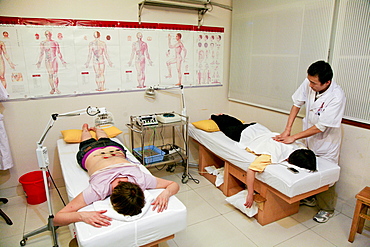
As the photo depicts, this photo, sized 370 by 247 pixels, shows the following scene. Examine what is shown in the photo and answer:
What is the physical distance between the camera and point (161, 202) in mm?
1697

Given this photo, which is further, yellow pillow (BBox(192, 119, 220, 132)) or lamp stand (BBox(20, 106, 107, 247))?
yellow pillow (BBox(192, 119, 220, 132))

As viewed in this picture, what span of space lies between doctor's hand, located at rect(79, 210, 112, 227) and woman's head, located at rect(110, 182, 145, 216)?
8 cm

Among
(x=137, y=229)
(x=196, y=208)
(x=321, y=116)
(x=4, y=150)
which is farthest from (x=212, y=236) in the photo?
(x=4, y=150)

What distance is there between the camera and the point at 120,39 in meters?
3.01

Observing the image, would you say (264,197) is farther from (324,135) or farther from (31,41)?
(31,41)

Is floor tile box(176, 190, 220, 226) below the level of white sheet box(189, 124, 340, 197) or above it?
below

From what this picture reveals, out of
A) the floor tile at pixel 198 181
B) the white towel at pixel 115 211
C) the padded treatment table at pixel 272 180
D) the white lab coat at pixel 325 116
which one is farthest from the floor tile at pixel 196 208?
the white lab coat at pixel 325 116

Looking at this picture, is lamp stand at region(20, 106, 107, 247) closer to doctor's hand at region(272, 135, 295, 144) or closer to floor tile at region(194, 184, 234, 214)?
floor tile at region(194, 184, 234, 214)

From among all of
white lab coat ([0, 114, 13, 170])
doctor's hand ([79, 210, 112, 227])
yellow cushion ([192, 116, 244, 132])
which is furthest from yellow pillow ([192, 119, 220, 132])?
white lab coat ([0, 114, 13, 170])

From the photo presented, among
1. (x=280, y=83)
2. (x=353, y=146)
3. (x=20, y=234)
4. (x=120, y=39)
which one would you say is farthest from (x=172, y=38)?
(x=20, y=234)

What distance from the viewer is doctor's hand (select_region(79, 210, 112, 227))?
152 cm

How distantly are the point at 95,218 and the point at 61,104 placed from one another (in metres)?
1.76

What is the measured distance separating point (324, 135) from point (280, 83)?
84cm

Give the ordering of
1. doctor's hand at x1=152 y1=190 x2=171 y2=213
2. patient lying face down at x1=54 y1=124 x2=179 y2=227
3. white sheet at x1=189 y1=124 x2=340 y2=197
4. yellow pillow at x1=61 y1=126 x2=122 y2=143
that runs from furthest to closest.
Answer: yellow pillow at x1=61 y1=126 x2=122 y2=143
white sheet at x1=189 y1=124 x2=340 y2=197
doctor's hand at x1=152 y1=190 x2=171 y2=213
patient lying face down at x1=54 y1=124 x2=179 y2=227
